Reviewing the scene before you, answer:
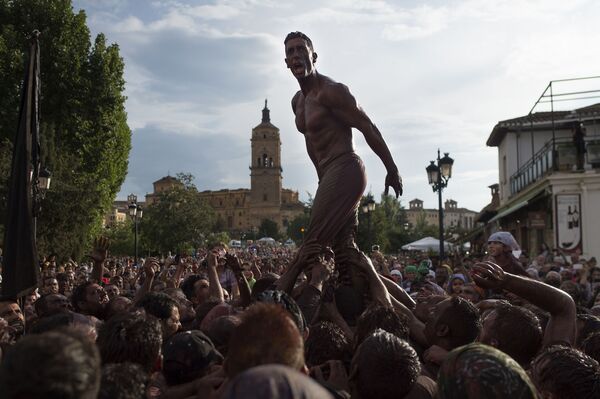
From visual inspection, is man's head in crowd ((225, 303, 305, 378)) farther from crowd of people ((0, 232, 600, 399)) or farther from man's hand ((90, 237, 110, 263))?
man's hand ((90, 237, 110, 263))

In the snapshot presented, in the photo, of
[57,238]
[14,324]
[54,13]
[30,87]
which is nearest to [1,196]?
[57,238]

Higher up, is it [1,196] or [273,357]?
[1,196]

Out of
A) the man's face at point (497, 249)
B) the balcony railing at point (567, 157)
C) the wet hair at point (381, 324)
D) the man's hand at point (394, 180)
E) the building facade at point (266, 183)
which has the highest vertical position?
the building facade at point (266, 183)

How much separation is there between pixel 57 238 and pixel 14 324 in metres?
23.9

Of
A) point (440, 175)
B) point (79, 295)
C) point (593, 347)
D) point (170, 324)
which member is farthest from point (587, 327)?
point (440, 175)

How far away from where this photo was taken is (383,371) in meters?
2.72

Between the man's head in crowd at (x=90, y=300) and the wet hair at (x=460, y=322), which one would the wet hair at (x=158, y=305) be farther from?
the wet hair at (x=460, y=322)

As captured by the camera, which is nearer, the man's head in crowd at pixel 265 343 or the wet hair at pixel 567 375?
the man's head in crowd at pixel 265 343

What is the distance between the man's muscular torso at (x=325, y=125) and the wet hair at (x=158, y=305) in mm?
2726

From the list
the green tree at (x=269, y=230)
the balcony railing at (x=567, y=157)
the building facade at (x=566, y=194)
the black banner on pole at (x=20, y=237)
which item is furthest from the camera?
the green tree at (x=269, y=230)

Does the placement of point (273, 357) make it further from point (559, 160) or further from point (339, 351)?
point (559, 160)

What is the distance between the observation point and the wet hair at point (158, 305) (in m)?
4.07

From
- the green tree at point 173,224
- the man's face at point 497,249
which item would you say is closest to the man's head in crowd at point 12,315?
the man's face at point 497,249

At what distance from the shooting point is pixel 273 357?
2.14 metres
